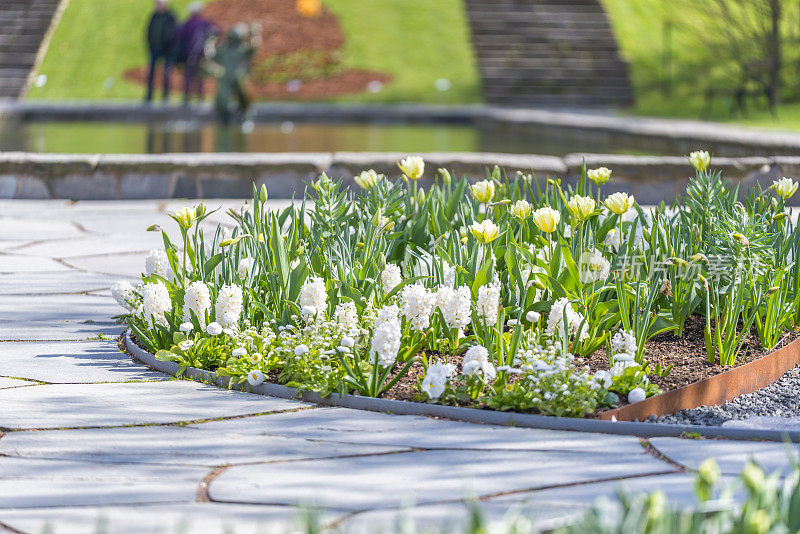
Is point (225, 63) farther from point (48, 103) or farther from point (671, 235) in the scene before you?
point (671, 235)

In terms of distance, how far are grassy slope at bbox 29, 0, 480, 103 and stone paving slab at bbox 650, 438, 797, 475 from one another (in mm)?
18332

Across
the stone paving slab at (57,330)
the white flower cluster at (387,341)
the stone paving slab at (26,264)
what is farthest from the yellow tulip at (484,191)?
the stone paving slab at (26,264)

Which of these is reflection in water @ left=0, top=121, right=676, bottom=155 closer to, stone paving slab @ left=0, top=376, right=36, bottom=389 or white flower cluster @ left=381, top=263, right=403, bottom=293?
white flower cluster @ left=381, top=263, right=403, bottom=293

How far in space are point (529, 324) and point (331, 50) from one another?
66.4ft

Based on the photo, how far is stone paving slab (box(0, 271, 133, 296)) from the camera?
18.7 ft

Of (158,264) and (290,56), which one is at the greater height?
(158,264)

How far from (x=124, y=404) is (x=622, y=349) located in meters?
1.78

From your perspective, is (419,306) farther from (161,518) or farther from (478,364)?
(161,518)

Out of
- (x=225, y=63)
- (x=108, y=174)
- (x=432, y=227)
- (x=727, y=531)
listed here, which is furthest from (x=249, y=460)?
(x=225, y=63)

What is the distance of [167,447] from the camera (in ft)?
10.8

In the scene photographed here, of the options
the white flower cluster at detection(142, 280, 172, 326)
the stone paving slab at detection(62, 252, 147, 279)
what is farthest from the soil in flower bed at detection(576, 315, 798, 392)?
the stone paving slab at detection(62, 252, 147, 279)

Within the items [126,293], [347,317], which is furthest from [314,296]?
[126,293]

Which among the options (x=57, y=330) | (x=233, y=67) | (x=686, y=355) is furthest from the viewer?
(x=233, y=67)

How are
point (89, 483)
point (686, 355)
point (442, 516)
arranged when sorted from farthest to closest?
point (686, 355) → point (89, 483) → point (442, 516)
